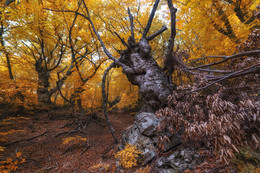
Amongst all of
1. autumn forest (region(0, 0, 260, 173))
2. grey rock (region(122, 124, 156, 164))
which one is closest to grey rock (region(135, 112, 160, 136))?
autumn forest (region(0, 0, 260, 173))

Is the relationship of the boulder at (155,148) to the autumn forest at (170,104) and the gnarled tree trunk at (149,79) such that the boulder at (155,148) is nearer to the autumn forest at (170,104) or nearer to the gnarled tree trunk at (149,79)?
the autumn forest at (170,104)

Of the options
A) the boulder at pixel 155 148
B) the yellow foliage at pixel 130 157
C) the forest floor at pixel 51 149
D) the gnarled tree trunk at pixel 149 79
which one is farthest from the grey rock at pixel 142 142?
the forest floor at pixel 51 149

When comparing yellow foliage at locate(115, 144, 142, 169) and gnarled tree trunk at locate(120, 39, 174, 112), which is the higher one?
gnarled tree trunk at locate(120, 39, 174, 112)

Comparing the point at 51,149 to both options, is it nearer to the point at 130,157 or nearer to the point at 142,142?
the point at 130,157

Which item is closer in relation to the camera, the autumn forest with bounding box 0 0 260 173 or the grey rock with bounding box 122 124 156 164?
the autumn forest with bounding box 0 0 260 173

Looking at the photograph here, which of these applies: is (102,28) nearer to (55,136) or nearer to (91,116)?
(91,116)

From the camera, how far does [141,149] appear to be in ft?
10.4

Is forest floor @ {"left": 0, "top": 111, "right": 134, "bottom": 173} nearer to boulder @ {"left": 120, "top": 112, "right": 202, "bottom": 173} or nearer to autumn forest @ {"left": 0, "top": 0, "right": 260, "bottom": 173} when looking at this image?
autumn forest @ {"left": 0, "top": 0, "right": 260, "bottom": 173}

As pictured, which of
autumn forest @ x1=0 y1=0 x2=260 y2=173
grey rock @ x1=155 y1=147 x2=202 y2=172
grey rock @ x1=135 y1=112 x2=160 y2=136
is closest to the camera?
autumn forest @ x1=0 y1=0 x2=260 y2=173

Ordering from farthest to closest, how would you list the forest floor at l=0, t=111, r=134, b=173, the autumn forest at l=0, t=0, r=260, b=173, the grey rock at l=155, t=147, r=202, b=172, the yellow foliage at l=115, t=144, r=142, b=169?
the forest floor at l=0, t=111, r=134, b=173 < the yellow foliage at l=115, t=144, r=142, b=169 < the grey rock at l=155, t=147, r=202, b=172 < the autumn forest at l=0, t=0, r=260, b=173

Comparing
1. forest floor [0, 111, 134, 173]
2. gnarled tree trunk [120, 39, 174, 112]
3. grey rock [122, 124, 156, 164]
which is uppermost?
gnarled tree trunk [120, 39, 174, 112]

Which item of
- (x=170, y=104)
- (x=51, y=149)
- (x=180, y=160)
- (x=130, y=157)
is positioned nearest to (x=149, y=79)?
(x=170, y=104)

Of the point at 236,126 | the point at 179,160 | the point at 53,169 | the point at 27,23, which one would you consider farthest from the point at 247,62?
the point at 27,23

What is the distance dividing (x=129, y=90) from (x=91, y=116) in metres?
4.97
